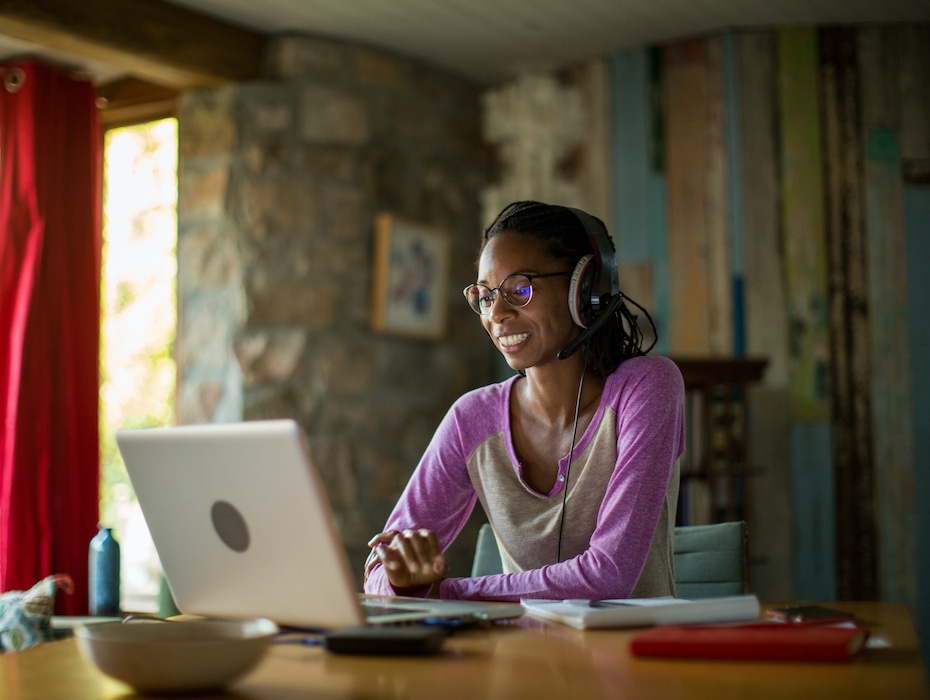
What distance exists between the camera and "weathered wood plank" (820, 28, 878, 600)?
11.4 ft

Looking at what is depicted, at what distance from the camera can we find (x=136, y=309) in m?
3.75

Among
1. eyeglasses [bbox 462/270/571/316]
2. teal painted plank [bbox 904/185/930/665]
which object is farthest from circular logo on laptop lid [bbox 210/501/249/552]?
teal painted plank [bbox 904/185/930/665]

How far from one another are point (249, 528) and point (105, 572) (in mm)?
2121

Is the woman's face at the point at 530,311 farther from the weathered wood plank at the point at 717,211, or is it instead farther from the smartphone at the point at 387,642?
the weathered wood plank at the point at 717,211

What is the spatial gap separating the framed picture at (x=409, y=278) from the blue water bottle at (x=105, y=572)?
1152 mm

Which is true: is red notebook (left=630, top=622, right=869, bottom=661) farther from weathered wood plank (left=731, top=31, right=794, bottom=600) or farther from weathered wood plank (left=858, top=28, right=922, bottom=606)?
weathered wood plank (left=858, top=28, right=922, bottom=606)

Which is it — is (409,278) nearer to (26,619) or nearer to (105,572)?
(105,572)

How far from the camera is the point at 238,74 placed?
137 inches

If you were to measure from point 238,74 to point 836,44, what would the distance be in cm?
206

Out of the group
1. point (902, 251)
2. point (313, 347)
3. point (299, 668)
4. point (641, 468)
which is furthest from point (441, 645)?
point (902, 251)

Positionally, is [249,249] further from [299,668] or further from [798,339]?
[299,668]

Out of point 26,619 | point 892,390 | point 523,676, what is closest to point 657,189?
point 892,390

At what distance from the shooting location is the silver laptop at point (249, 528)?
0.97 m

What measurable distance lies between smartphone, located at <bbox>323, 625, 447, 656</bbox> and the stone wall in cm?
241
